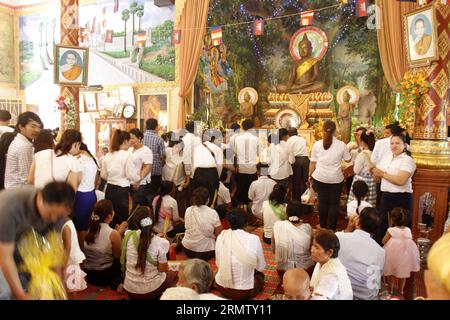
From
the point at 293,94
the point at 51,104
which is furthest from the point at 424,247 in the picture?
the point at 51,104

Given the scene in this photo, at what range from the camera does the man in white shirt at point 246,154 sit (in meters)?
6.04

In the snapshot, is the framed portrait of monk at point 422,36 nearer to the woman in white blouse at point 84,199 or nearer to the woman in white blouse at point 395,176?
the woman in white blouse at point 395,176

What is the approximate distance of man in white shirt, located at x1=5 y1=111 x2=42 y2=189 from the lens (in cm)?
362

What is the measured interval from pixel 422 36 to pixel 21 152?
4849 millimetres

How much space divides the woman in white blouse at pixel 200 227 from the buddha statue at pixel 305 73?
26.4 feet

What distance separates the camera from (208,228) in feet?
13.7

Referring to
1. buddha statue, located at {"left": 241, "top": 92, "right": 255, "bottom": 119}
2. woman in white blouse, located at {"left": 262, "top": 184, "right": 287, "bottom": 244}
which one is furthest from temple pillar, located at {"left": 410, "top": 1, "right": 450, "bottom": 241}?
buddha statue, located at {"left": 241, "top": 92, "right": 255, "bottom": 119}

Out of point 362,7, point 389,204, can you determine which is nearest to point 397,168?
point 389,204

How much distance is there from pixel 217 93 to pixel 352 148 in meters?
5.81

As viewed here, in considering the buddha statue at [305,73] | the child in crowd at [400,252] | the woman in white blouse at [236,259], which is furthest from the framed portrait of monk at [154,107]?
the child in crowd at [400,252]

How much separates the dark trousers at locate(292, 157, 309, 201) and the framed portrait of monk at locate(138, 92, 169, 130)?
522 centimetres

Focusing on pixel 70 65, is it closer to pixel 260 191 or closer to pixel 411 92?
pixel 260 191

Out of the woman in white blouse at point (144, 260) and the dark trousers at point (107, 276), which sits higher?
the woman in white blouse at point (144, 260)
